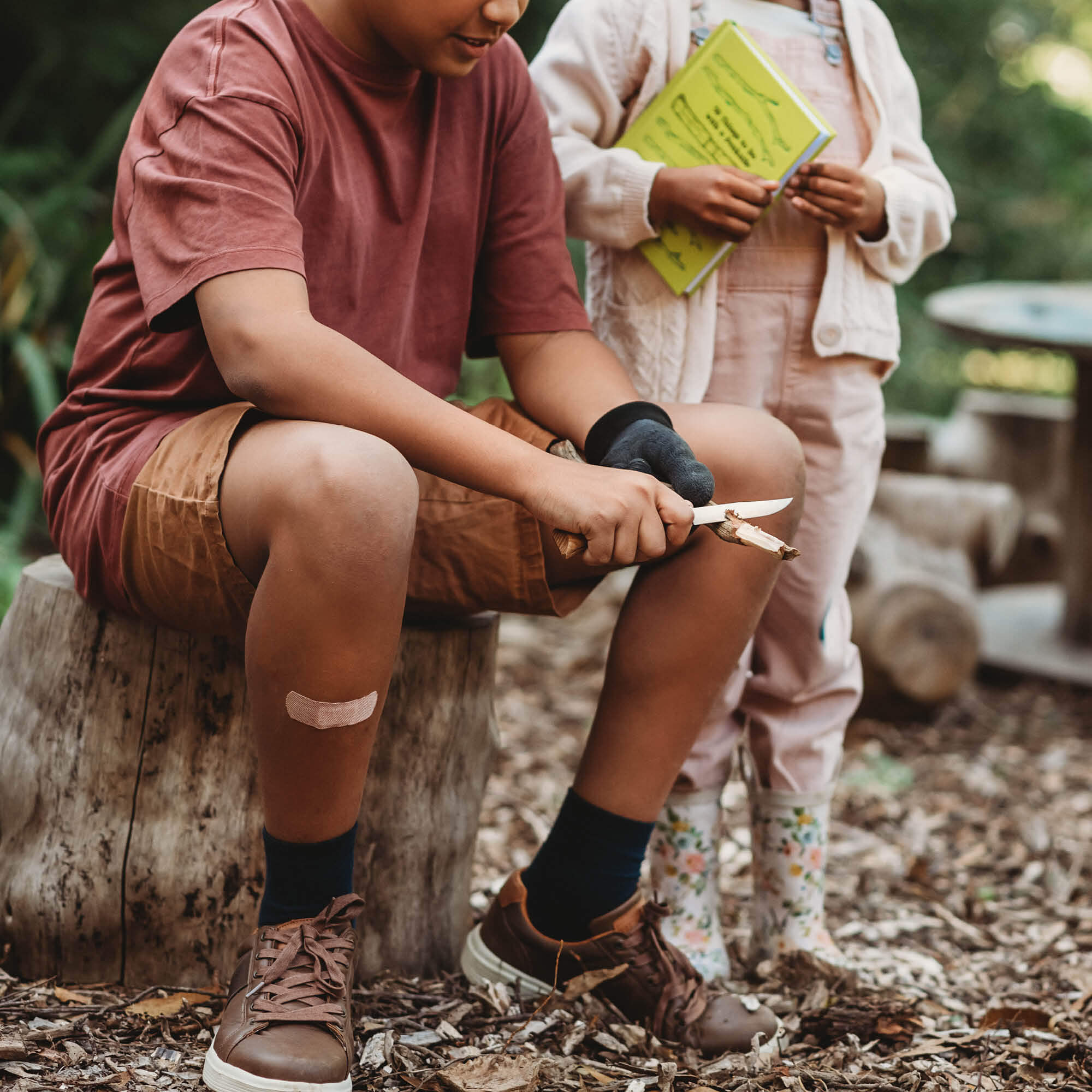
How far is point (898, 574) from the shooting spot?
3.30 meters

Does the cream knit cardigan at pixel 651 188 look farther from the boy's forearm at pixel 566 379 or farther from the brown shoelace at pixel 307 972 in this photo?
the brown shoelace at pixel 307 972

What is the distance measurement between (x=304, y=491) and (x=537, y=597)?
38 centimetres

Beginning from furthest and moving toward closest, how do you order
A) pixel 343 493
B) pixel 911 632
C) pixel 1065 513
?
pixel 1065 513
pixel 911 632
pixel 343 493

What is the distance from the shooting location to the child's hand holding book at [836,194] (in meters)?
1.65

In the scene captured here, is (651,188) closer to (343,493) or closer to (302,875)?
(343,493)

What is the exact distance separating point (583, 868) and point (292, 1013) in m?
0.39

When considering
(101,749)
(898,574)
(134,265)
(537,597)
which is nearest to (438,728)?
(537,597)

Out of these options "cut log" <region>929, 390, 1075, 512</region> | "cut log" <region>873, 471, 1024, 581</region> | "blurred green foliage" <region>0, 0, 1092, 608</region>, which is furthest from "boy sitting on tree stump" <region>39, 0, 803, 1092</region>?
"cut log" <region>929, 390, 1075, 512</region>

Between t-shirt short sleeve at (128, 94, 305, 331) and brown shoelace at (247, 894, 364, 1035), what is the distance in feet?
2.14

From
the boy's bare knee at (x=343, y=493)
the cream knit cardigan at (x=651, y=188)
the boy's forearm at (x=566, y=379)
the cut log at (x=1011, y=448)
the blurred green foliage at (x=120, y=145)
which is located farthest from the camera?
the cut log at (x=1011, y=448)

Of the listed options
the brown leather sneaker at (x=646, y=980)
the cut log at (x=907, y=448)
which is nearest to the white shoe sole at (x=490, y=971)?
the brown leather sneaker at (x=646, y=980)

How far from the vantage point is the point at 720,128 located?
Answer: 1680 millimetres

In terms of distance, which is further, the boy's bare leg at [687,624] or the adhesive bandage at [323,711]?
the boy's bare leg at [687,624]

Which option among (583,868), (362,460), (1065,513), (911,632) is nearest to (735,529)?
(362,460)
